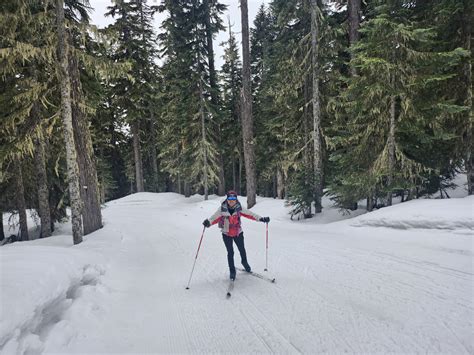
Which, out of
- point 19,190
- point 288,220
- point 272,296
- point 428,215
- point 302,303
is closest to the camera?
point 302,303

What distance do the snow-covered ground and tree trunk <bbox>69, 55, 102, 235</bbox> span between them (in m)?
2.87

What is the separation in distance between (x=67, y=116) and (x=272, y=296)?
8.57 meters

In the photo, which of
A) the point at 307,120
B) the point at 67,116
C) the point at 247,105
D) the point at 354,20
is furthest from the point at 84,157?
the point at 354,20

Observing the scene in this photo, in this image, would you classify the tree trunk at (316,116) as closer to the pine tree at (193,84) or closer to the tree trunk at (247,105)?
the tree trunk at (247,105)

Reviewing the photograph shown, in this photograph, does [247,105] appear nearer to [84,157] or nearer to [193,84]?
[193,84]

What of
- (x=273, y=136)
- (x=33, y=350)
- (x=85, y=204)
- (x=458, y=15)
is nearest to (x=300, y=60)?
(x=458, y=15)

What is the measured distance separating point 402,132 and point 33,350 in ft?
38.5

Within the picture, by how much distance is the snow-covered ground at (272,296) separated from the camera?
13.4ft

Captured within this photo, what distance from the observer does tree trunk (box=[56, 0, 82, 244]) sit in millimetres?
9305

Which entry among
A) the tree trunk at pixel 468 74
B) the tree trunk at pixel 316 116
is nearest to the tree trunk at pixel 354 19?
the tree trunk at pixel 316 116

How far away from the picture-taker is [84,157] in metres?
11.8

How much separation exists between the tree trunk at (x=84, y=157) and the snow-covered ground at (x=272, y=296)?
9.41ft

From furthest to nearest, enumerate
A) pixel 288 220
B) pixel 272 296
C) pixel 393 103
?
pixel 288 220 → pixel 393 103 → pixel 272 296

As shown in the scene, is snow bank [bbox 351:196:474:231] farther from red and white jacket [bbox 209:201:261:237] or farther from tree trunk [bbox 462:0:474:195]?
red and white jacket [bbox 209:201:261:237]
